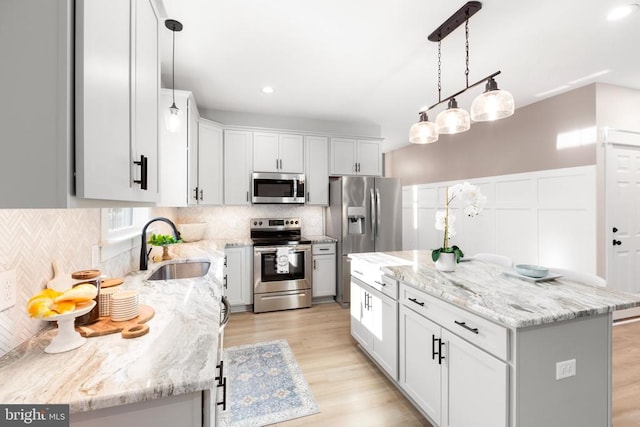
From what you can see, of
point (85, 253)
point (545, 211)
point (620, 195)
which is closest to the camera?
point (85, 253)

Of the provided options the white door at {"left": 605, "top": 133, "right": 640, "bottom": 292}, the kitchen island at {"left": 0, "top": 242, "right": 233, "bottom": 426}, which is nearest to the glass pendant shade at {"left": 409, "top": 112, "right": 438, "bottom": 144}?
the kitchen island at {"left": 0, "top": 242, "right": 233, "bottom": 426}

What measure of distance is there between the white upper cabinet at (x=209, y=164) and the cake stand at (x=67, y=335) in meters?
2.58

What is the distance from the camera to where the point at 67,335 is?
3.27 ft

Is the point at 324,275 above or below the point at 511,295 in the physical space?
below

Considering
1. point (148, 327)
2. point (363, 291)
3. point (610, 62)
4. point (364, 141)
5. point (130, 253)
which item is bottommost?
point (363, 291)

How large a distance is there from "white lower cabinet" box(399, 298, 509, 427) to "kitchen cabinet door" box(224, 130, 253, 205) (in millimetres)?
2788

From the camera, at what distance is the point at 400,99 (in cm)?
374

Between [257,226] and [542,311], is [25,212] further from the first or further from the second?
[257,226]

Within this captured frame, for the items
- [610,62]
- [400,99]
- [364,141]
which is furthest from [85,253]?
[610,62]

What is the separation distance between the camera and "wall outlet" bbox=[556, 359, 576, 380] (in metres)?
1.31

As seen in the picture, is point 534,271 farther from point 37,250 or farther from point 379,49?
point 37,250

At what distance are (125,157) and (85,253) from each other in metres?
0.89

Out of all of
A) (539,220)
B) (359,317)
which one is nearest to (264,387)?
(359,317)

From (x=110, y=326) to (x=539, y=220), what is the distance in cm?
443
